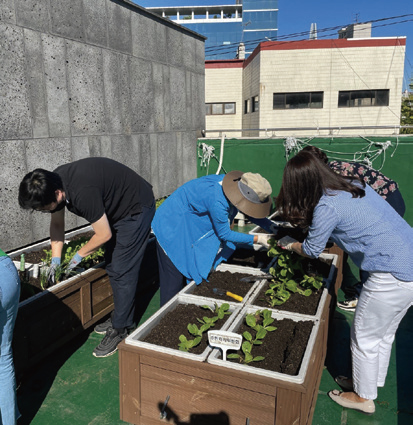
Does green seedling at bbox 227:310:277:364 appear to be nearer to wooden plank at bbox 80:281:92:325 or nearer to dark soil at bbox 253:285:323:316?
dark soil at bbox 253:285:323:316

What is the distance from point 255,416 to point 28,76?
372 centimetres

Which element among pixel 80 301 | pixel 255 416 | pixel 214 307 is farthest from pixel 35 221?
→ pixel 255 416

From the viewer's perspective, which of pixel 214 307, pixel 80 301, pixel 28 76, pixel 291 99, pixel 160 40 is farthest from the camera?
pixel 291 99

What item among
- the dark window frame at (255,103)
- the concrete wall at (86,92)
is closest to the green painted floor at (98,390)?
the concrete wall at (86,92)

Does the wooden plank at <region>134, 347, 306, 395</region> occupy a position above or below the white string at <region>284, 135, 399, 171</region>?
below

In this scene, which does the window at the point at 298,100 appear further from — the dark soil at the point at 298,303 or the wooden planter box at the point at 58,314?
the dark soil at the point at 298,303

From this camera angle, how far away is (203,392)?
80.7 inches

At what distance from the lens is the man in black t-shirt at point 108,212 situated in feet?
8.32

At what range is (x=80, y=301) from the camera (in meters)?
3.23

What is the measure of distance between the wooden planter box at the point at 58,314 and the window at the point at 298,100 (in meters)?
15.3

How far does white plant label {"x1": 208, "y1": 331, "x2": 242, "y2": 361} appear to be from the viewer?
2.05 meters

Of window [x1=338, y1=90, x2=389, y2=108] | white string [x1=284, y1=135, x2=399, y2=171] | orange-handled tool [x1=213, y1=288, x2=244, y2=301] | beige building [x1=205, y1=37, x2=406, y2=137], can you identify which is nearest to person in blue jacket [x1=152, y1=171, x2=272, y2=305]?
orange-handled tool [x1=213, y1=288, x2=244, y2=301]

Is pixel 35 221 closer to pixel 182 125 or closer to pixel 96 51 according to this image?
pixel 96 51

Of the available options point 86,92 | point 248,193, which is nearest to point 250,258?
point 248,193
